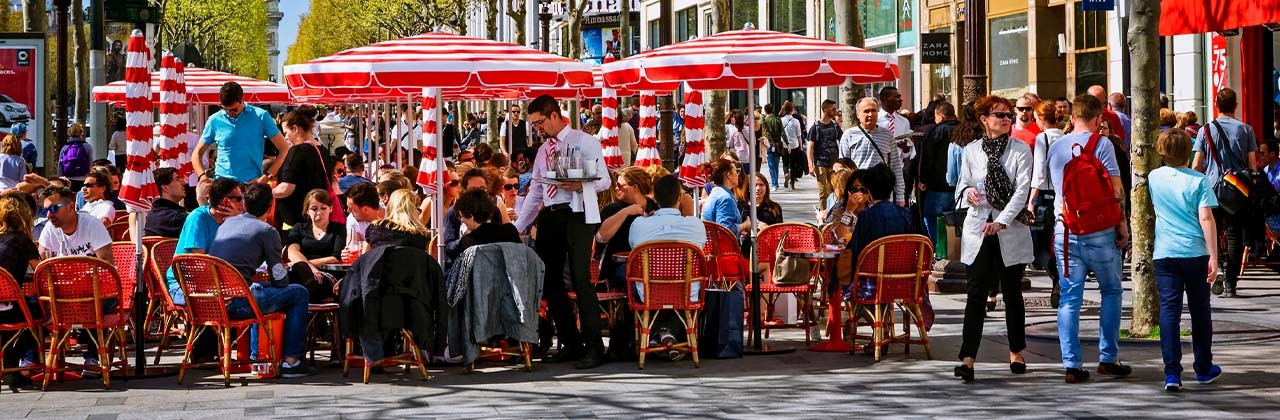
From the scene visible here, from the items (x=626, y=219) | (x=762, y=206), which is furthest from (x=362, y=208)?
(x=762, y=206)

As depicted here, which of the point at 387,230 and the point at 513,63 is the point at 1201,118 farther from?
the point at 387,230

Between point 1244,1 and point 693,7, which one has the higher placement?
point 693,7

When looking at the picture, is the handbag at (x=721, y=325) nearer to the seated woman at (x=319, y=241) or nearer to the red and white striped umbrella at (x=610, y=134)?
the seated woman at (x=319, y=241)

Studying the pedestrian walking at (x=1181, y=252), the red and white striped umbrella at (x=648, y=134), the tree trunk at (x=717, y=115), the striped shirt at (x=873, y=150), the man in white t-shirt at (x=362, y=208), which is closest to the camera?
the pedestrian walking at (x=1181, y=252)

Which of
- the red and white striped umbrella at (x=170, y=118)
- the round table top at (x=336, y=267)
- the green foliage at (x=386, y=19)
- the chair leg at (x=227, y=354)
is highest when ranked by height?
the green foliage at (x=386, y=19)

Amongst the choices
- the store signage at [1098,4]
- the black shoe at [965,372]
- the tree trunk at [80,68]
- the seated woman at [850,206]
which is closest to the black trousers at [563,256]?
the seated woman at [850,206]

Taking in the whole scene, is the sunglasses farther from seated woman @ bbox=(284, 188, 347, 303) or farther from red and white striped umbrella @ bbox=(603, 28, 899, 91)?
red and white striped umbrella @ bbox=(603, 28, 899, 91)

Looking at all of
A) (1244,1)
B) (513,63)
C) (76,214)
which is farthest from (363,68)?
(1244,1)

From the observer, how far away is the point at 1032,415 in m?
9.10

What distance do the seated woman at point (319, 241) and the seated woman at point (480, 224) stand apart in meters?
1.03

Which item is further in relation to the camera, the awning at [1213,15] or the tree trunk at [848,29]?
the awning at [1213,15]

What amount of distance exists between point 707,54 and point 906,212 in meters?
1.72

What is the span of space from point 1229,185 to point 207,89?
39.9ft

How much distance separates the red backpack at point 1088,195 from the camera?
999 cm
